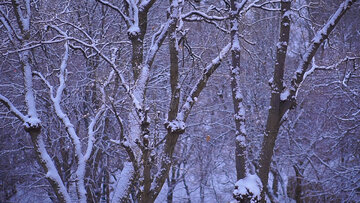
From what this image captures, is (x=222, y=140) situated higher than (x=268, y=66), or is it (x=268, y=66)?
(x=268, y=66)

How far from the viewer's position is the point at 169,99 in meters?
9.02

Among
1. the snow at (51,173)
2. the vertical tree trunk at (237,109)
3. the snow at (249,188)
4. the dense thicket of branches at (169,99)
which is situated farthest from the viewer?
the snow at (51,173)

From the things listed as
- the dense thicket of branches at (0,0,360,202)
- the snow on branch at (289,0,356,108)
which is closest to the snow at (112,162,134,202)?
the dense thicket of branches at (0,0,360,202)

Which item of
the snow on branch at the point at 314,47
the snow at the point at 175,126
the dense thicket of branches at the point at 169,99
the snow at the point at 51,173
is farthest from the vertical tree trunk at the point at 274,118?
the snow at the point at 51,173

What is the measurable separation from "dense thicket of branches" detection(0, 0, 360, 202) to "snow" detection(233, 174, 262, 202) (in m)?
0.01

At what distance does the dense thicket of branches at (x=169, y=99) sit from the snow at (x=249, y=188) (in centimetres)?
1

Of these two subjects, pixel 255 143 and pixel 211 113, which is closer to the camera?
pixel 255 143

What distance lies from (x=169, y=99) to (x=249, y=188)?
17.8ft

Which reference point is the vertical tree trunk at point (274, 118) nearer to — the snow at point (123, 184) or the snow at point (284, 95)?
the snow at point (284, 95)

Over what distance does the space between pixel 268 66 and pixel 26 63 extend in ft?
28.5

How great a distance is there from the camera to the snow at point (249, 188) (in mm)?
3850

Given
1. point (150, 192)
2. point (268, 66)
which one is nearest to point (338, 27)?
point (268, 66)

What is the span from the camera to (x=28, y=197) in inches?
430

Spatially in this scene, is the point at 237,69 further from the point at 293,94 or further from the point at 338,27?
the point at 338,27
